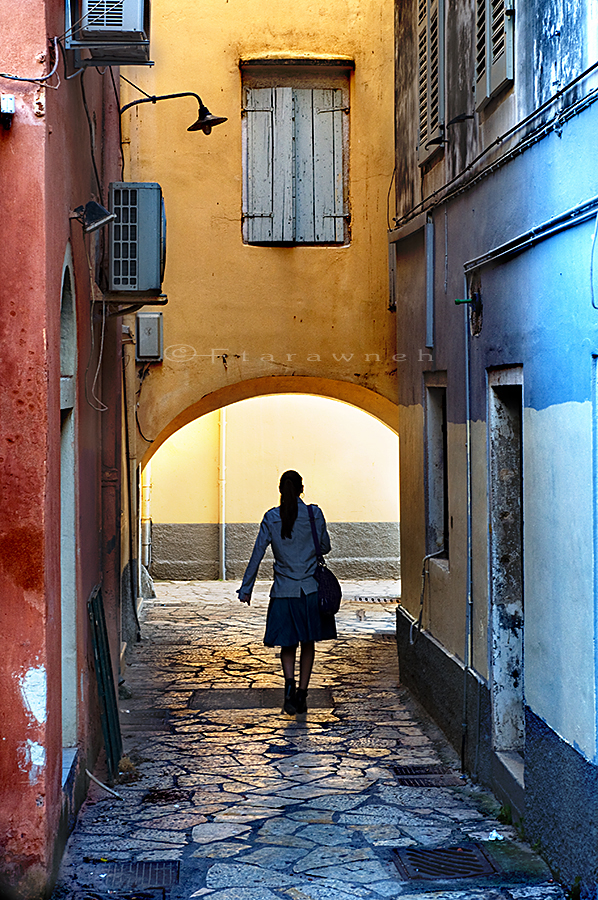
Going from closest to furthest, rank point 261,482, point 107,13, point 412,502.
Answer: point 107,13, point 412,502, point 261,482

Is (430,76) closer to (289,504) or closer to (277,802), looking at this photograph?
(289,504)

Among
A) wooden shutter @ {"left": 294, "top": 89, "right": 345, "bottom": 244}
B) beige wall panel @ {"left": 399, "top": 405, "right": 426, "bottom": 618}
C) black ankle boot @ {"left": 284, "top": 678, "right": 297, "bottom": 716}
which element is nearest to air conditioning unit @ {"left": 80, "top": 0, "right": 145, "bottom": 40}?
beige wall panel @ {"left": 399, "top": 405, "right": 426, "bottom": 618}

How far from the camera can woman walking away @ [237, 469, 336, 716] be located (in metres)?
8.70

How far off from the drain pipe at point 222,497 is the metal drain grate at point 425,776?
9413 mm

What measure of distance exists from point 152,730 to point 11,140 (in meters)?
5.11

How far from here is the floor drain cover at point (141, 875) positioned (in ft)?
17.4

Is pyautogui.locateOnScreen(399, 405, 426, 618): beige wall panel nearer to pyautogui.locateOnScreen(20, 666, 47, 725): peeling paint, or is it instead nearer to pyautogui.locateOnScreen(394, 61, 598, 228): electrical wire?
pyautogui.locateOnScreen(394, 61, 598, 228): electrical wire

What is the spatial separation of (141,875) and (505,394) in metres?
3.58

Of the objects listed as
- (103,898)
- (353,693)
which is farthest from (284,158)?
(103,898)

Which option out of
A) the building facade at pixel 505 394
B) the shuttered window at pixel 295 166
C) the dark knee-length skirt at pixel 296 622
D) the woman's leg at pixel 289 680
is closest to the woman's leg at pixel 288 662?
the woman's leg at pixel 289 680

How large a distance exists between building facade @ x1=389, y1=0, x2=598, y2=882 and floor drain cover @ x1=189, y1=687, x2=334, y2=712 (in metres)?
0.86

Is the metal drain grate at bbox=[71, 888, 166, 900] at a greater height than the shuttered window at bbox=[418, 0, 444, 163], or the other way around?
the shuttered window at bbox=[418, 0, 444, 163]

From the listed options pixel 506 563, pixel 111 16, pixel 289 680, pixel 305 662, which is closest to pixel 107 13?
pixel 111 16

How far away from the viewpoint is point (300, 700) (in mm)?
8836
